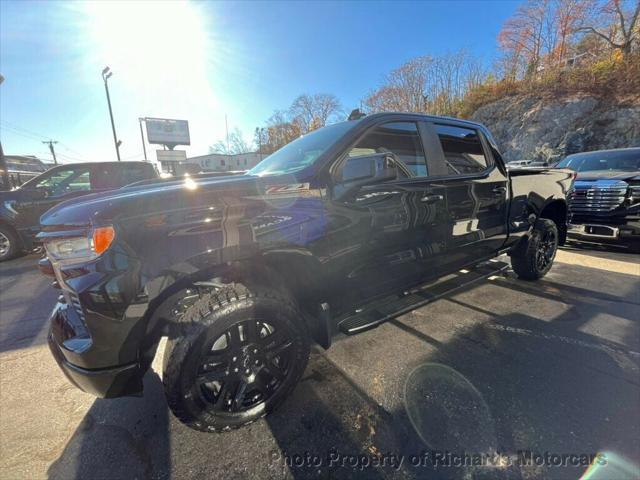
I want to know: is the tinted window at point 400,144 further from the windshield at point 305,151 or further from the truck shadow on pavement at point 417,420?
the truck shadow on pavement at point 417,420

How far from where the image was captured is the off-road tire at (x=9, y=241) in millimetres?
5934

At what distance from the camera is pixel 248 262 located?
1.90 m

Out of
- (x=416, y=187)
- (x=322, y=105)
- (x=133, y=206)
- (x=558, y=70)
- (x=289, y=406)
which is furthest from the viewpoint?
(x=322, y=105)

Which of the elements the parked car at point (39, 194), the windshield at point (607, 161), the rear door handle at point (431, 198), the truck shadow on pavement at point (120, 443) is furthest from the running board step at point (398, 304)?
the parked car at point (39, 194)

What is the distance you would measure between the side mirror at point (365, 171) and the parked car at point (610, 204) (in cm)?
423

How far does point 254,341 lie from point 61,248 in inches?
45.2

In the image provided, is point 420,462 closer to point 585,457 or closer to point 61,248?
point 585,457

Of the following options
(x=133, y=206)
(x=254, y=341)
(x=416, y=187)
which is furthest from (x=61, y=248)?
(x=416, y=187)

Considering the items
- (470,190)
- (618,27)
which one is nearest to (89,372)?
(470,190)

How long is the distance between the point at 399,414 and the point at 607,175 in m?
6.49

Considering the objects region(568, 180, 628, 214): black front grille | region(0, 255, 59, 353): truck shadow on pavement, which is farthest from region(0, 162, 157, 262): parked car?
region(568, 180, 628, 214): black front grille

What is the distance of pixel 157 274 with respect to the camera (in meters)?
1.55

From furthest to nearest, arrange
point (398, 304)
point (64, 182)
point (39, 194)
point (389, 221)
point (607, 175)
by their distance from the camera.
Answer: point (64, 182)
point (39, 194)
point (607, 175)
point (398, 304)
point (389, 221)

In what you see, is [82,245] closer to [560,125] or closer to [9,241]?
[9,241]
